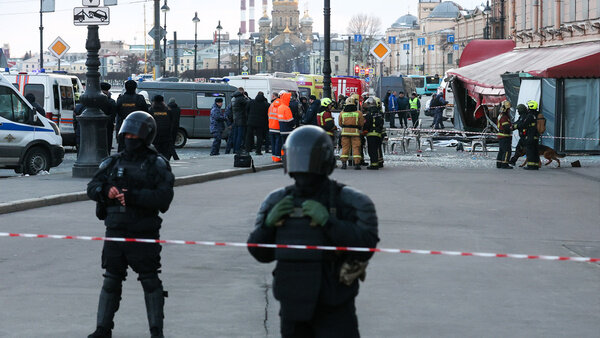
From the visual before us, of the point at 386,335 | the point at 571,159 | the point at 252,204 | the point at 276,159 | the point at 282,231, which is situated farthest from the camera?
the point at 571,159

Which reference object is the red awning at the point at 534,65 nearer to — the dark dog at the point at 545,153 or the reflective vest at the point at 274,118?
the dark dog at the point at 545,153

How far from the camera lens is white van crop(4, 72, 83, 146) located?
26.1 meters

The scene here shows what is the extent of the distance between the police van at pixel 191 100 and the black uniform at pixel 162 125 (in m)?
11.0

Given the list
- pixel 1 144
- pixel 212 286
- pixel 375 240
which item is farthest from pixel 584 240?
pixel 1 144

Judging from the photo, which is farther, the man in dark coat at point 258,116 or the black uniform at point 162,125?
the man in dark coat at point 258,116

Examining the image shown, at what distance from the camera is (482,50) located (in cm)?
3878

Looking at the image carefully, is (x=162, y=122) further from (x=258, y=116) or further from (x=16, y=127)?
(x=258, y=116)

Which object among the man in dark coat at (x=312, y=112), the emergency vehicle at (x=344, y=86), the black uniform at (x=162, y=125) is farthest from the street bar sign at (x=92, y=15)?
the emergency vehicle at (x=344, y=86)

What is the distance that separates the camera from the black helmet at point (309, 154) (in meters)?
4.11

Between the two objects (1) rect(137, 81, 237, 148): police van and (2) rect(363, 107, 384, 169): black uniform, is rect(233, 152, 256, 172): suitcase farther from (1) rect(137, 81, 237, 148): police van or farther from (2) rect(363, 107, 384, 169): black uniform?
(1) rect(137, 81, 237, 148): police van

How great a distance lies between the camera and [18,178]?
55.8 ft

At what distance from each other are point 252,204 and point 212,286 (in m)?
6.13

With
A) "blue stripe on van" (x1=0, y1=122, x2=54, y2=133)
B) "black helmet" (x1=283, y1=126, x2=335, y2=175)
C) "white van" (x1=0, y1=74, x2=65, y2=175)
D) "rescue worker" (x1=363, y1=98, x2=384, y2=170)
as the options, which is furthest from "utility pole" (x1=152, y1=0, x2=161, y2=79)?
"black helmet" (x1=283, y1=126, x2=335, y2=175)

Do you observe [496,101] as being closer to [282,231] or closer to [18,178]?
[18,178]
